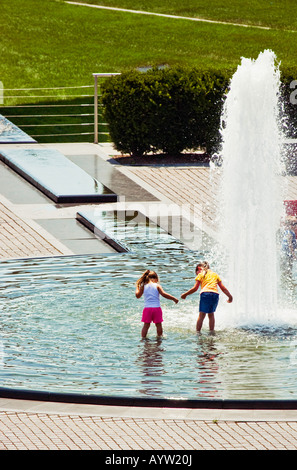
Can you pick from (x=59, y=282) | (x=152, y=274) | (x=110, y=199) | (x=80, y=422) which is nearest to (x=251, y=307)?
(x=152, y=274)

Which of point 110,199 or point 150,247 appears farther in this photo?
point 110,199

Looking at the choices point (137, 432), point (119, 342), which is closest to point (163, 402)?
point (137, 432)

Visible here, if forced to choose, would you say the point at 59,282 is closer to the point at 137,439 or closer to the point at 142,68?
the point at 137,439

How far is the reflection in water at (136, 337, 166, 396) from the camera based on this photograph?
11055mm

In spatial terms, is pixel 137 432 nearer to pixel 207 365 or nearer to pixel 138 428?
pixel 138 428

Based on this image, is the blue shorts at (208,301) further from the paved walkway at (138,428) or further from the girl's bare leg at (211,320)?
the paved walkway at (138,428)

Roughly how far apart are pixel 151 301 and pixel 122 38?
2962 cm

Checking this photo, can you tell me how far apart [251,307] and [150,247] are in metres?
3.52

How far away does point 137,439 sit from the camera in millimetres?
9500

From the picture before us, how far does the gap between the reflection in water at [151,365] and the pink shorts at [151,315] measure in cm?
26

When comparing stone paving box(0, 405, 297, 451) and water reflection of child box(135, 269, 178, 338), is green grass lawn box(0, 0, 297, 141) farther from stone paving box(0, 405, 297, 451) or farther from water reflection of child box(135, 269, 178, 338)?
stone paving box(0, 405, 297, 451)

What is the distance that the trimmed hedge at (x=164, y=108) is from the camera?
76.6ft

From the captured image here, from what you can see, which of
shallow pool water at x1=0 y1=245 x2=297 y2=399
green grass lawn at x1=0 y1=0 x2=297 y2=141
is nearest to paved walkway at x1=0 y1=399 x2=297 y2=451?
shallow pool water at x1=0 y1=245 x2=297 y2=399
